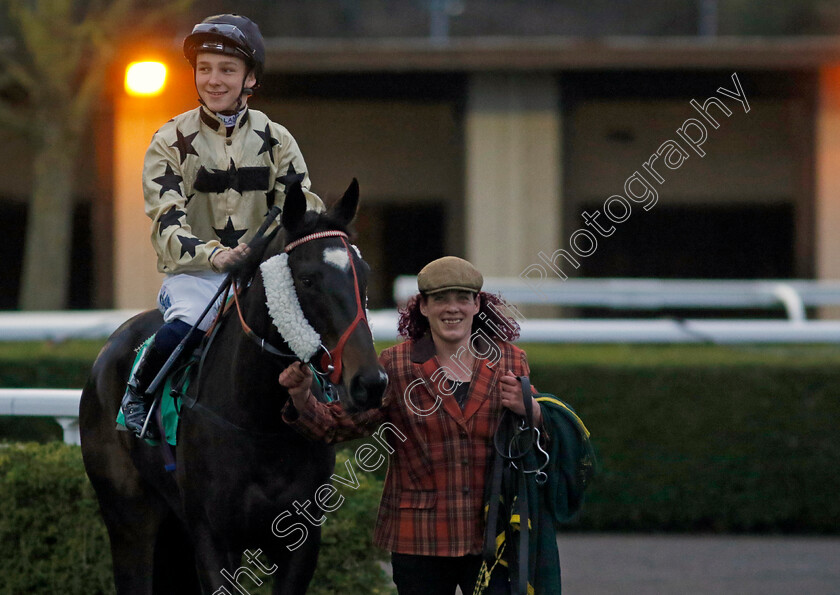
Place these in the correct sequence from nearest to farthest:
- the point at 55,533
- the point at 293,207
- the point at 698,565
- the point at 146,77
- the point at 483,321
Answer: the point at 293,207 → the point at 483,321 → the point at 55,533 → the point at 698,565 → the point at 146,77

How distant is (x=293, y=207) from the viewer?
3174mm

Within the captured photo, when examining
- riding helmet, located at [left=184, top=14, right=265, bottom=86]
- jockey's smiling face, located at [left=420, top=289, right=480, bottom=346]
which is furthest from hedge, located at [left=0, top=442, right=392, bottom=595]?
riding helmet, located at [left=184, top=14, right=265, bottom=86]

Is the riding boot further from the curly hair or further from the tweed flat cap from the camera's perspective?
the tweed flat cap

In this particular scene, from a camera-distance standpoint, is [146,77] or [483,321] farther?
[146,77]

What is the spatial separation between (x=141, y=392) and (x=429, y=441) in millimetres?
1019

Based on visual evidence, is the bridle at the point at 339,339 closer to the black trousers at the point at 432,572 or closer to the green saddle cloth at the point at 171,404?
the green saddle cloth at the point at 171,404

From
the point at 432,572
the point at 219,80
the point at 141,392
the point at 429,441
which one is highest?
the point at 219,80

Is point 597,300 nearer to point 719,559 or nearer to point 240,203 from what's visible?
point 719,559

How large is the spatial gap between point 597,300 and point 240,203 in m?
5.44

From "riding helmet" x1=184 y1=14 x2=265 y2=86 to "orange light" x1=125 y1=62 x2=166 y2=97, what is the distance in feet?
12.6

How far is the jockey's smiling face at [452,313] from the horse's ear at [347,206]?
365 mm

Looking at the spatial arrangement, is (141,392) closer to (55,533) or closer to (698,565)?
(55,533)

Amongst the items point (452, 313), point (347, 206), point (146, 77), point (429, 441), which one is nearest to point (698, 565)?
point (429, 441)

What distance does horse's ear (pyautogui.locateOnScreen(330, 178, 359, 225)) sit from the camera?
3256 millimetres
